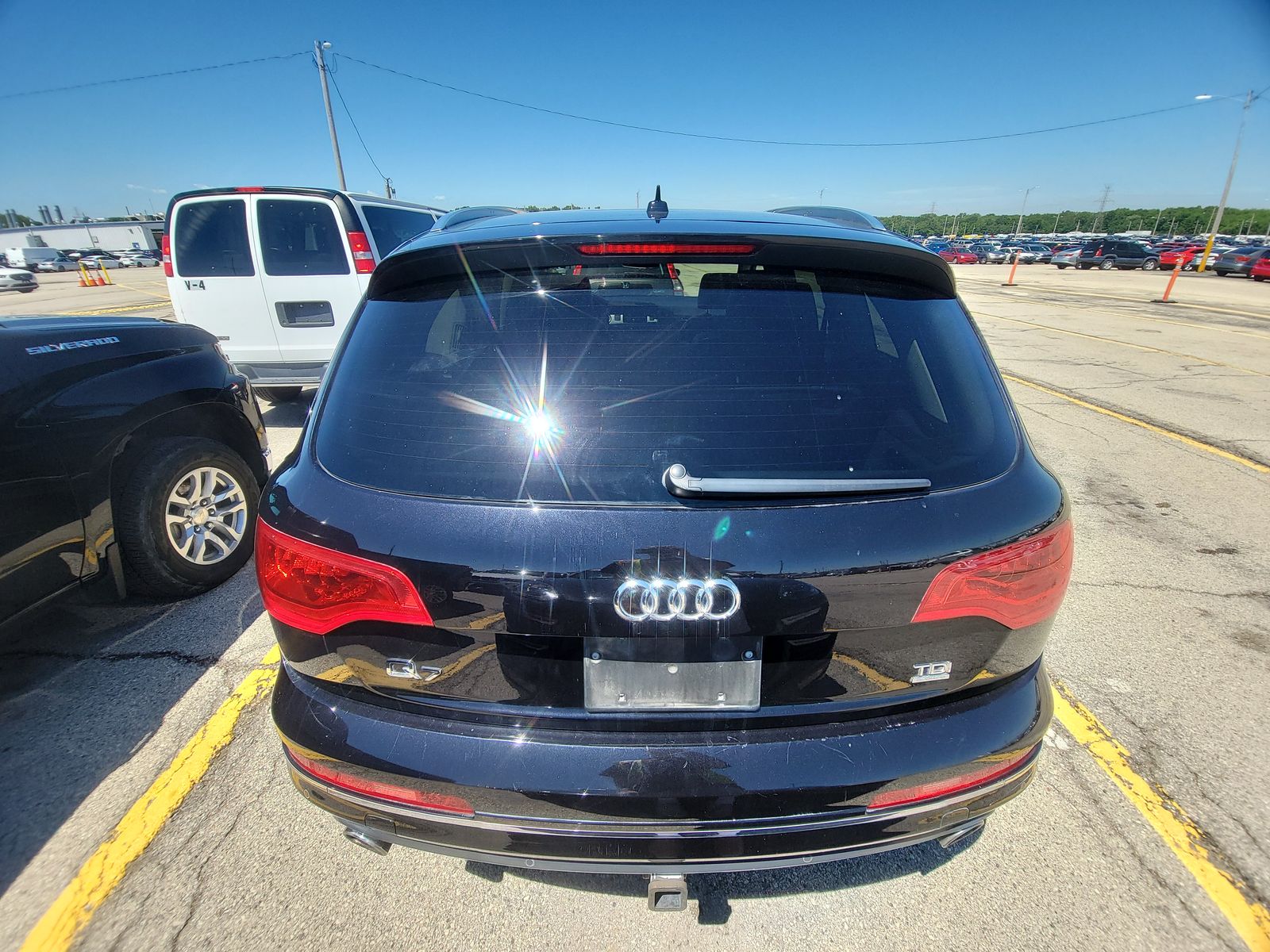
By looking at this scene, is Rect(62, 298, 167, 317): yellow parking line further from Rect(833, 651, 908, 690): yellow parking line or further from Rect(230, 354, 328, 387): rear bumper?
Rect(833, 651, 908, 690): yellow parking line

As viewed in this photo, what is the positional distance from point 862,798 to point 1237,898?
4.66ft

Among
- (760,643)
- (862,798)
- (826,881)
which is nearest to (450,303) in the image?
→ (760,643)

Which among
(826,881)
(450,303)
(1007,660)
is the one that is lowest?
(826,881)

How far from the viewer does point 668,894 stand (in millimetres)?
1396

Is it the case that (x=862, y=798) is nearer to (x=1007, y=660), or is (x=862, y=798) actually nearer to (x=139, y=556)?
(x=1007, y=660)

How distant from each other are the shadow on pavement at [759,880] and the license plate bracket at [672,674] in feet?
2.59

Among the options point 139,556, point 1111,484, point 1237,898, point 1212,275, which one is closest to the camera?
point 1237,898

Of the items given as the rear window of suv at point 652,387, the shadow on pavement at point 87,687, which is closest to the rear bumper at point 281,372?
the shadow on pavement at point 87,687

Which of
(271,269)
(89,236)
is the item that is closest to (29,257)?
(89,236)

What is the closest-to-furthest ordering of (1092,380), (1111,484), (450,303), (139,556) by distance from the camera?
(450,303), (139,556), (1111,484), (1092,380)

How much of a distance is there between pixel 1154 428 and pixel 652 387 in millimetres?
7092

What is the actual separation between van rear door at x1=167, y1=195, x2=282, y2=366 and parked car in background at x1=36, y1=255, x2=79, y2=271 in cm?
6012

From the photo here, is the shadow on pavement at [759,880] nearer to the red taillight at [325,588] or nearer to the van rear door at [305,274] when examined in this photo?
the red taillight at [325,588]

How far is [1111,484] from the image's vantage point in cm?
477
